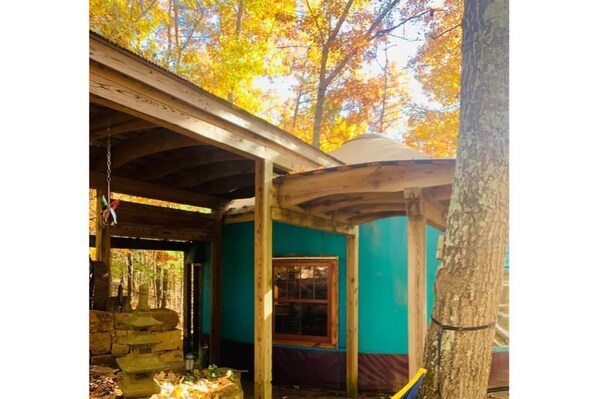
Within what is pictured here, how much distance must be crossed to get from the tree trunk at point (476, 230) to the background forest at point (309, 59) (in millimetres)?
2893

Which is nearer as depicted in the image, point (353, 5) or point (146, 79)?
point (146, 79)

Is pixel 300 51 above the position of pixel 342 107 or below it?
above

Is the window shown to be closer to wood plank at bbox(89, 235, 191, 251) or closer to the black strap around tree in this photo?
wood plank at bbox(89, 235, 191, 251)

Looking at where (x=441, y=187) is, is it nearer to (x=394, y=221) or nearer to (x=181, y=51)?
(x=394, y=221)

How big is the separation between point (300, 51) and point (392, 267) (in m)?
3.50

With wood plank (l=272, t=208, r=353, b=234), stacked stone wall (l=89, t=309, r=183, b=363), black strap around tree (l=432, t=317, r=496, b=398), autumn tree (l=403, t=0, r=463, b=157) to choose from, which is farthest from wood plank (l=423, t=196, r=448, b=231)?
stacked stone wall (l=89, t=309, r=183, b=363)

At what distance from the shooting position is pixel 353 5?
19.4 ft

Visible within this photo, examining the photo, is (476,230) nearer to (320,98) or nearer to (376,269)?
(376,269)

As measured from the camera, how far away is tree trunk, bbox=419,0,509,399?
Result: 2.07 metres

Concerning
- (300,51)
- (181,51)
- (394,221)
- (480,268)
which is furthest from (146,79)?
(300,51)

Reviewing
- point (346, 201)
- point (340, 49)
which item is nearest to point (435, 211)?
point (346, 201)

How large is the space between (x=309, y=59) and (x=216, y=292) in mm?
3572

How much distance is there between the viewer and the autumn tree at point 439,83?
439 centimetres
